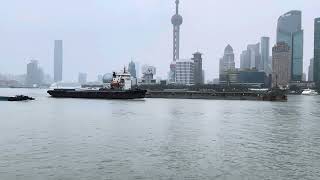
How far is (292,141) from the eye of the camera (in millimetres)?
39688

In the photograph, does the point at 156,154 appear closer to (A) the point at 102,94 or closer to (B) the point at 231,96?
(A) the point at 102,94

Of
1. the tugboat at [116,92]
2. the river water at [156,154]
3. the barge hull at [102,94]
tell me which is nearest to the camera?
the river water at [156,154]

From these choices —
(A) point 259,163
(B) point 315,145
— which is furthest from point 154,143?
(B) point 315,145

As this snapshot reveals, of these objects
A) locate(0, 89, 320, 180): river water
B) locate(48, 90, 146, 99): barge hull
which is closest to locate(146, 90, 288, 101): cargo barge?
locate(48, 90, 146, 99): barge hull

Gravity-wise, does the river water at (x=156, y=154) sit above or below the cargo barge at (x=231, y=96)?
below

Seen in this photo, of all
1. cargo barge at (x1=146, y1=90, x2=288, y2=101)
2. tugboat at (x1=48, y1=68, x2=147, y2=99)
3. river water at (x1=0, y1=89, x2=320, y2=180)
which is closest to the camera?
river water at (x1=0, y1=89, x2=320, y2=180)

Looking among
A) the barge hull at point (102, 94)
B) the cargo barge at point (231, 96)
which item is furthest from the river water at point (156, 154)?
the cargo barge at point (231, 96)

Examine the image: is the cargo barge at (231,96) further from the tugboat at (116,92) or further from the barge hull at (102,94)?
the barge hull at (102,94)

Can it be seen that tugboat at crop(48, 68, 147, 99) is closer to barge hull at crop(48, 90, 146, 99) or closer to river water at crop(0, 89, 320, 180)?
barge hull at crop(48, 90, 146, 99)

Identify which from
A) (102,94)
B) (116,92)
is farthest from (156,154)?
(102,94)

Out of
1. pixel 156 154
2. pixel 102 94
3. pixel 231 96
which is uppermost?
pixel 102 94

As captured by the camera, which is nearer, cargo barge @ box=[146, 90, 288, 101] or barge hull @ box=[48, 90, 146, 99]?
barge hull @ box=[48, 90, 146, 99]

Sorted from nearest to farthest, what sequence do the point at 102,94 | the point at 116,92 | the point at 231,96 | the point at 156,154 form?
the point at 156,154, the point at 116,92, the point at 102,94, the point at 231,96

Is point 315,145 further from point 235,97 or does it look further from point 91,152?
point 235,97
